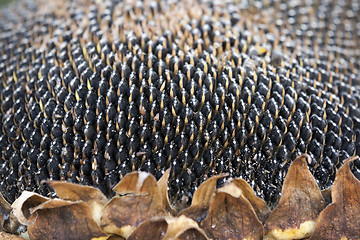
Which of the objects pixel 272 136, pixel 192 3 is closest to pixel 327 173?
pixel 272 136

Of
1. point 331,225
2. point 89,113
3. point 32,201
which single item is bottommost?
point 331,225

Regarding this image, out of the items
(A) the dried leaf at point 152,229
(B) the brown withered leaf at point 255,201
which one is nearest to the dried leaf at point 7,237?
(A) the dried leaf at point 152,229

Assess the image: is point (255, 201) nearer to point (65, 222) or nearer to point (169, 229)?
point (169, 229)

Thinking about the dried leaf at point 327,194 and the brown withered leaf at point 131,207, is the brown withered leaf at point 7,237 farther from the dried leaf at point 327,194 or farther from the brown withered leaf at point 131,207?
the dried leaf at point 327,194

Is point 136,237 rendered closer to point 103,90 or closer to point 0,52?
point 103,90

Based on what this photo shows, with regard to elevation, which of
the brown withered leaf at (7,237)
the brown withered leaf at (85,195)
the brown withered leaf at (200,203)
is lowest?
the brown withered leaf at (200,203)
